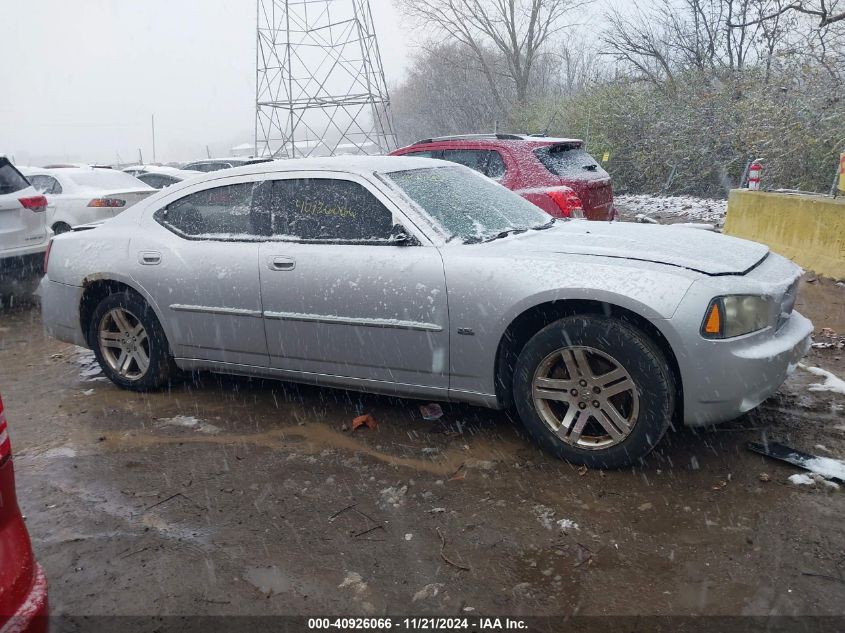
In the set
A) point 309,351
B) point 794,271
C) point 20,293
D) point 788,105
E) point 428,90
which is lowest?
point 20,293

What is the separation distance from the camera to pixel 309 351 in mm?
4125

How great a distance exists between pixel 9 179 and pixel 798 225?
846 cm

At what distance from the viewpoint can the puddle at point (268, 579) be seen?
2.69 metres

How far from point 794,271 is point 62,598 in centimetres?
377

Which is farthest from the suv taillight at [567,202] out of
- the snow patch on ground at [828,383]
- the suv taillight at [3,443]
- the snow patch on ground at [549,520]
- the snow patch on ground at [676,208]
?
the snow patch on ground at [676,208]

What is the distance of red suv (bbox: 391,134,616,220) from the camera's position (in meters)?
7.53

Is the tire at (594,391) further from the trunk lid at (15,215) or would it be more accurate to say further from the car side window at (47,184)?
the car side window at (47,184)

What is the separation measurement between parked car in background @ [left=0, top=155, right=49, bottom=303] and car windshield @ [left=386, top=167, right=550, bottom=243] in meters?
5.25

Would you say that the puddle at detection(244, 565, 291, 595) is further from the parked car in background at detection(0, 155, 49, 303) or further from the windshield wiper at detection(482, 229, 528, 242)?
the parked car in background at detection(0, 155, 49, 303)

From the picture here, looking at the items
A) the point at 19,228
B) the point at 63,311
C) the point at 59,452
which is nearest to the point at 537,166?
the point at 63,311

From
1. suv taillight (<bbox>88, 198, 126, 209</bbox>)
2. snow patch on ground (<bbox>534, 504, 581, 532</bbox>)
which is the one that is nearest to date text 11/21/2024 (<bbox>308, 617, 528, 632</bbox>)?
snow patch on ground (<bbox>534, 504, 581, 532</bbox>)

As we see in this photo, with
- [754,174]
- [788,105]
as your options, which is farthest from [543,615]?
[788,105]

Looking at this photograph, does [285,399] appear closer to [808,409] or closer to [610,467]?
[610,467]

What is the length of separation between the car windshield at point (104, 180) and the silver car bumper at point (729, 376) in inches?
406
